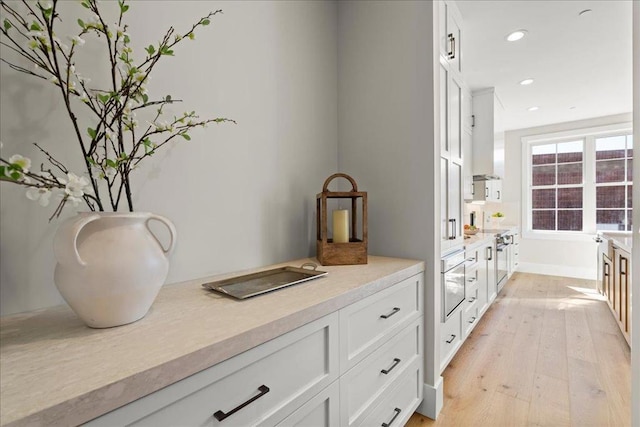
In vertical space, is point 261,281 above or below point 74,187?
below

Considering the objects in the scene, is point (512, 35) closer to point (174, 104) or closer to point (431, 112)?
point (431, 112)

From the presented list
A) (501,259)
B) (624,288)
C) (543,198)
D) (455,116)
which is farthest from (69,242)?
(543,198)

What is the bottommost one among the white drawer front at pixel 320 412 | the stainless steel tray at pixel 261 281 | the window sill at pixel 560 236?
the white drawer front at pixel 320 412

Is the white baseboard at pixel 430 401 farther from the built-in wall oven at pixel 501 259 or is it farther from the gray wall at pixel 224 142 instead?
the built-in wall oven at pixel 501 259

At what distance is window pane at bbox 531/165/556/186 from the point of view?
5.46 metres

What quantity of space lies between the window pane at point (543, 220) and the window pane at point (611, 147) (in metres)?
1.14

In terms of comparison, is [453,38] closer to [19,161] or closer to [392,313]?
[392,313]

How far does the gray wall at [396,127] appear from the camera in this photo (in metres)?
1.62

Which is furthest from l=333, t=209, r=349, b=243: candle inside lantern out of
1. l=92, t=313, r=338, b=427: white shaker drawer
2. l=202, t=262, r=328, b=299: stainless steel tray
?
l=92, t=313, r=338, b=427: white shaker drawer

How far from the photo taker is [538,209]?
559 cm

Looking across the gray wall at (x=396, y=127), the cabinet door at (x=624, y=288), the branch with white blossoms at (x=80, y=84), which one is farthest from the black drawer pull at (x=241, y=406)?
the cabinet door at (x=624, y=288)

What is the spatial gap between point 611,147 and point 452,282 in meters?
5.12

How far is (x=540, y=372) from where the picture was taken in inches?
83.7

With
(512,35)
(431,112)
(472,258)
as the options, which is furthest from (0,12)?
(512,35)
